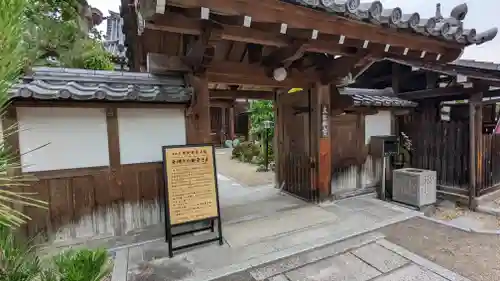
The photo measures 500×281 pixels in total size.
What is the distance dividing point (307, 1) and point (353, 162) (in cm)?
422

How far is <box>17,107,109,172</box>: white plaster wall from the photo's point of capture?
344 cm

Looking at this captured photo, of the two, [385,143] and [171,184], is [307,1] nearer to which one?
[171,184]

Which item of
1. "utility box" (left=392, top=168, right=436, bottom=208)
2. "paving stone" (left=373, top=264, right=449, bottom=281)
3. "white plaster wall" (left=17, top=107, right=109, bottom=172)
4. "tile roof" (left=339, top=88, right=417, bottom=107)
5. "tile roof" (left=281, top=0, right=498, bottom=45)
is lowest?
"paving stone" (left=373, top=264, right=449, bottom=281)

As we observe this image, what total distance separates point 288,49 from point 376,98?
3199 millimetres

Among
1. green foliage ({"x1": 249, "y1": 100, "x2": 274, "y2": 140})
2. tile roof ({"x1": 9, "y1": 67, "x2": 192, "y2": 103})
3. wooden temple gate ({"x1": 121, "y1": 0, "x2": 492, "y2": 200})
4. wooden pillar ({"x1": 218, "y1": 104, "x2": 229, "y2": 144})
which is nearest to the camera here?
wooden temple gate ({"x1": 121, "y1": 0, "x2": 492, "y2": 200})

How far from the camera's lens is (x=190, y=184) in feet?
12.4

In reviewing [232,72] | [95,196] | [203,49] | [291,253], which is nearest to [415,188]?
[291,253]

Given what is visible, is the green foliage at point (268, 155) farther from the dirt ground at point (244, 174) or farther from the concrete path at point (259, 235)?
the concrete path at point (259, 235)

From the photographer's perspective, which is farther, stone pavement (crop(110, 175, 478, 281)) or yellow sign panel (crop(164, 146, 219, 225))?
yellow sign panel (crop(164, 146, 219, 225))

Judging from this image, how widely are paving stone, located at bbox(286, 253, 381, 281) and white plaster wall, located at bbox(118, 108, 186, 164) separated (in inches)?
101

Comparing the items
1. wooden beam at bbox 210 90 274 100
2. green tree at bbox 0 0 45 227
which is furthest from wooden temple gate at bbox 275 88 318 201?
green tree at bbox 0 0 45 227

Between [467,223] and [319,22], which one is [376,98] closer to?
[467,223]

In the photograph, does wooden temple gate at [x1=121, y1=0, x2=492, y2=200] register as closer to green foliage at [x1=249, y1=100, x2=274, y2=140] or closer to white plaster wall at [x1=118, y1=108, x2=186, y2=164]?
white plaster wall at [x1=118, y1=108, x2=186, y2=164]

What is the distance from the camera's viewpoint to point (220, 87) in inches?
275
